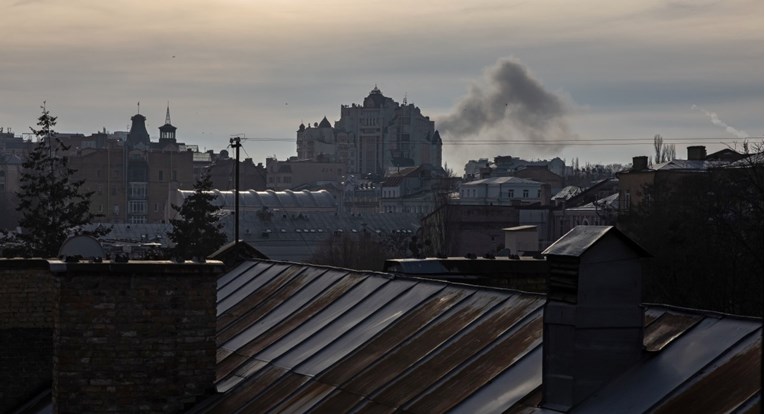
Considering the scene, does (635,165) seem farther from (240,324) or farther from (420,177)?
(420,177)

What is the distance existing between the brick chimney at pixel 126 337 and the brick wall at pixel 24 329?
3.94 meters

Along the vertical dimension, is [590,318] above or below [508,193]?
above

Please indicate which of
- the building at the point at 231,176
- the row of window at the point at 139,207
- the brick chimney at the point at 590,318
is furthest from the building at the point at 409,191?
the brick chimney at the point at 590,318

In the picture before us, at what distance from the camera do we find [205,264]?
13039mm

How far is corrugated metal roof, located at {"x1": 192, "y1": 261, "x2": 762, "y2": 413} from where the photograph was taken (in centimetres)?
892

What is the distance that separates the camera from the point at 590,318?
30.2 feet

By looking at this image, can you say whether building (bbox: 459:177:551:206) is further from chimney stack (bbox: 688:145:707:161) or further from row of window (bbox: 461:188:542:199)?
chimney stack (bbox: 688:145:707:161)

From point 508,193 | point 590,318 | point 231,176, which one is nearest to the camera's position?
point 590,318

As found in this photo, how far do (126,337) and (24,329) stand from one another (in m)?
4.31

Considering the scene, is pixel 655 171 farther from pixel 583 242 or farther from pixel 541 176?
pixel 541 176

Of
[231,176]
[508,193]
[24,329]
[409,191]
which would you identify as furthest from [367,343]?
[231,176]

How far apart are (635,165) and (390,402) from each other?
75.8m

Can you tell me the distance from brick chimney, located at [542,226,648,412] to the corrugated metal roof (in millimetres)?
116

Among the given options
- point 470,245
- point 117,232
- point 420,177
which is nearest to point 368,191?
point 420,177
